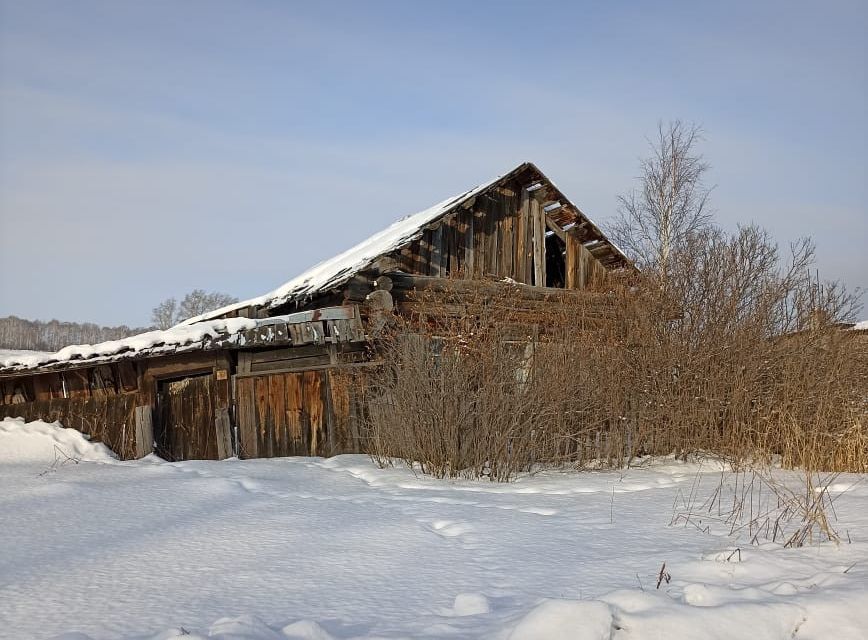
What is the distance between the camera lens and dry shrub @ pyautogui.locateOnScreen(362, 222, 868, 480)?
839cm

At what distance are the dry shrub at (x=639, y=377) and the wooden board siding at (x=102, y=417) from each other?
15.0 feet

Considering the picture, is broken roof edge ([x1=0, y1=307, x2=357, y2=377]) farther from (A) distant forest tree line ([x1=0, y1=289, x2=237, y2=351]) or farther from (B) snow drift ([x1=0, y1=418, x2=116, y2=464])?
(A) distant forest tree line ([x1=0, y1=289, x2=237, y2=351])

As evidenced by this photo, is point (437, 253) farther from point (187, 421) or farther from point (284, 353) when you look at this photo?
point (187, 421)

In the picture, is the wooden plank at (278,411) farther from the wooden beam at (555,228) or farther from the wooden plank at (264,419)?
the wooden beam at (555,228)

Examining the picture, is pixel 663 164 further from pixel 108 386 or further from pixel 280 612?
pixel 280 612

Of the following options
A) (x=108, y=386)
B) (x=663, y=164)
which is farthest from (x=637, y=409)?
(x=663, y=164)

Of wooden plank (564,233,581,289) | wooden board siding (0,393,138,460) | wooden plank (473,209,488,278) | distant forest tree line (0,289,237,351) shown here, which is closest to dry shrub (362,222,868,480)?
wooden plank (473,209,488,278)

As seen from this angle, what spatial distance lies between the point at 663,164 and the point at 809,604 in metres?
20.0

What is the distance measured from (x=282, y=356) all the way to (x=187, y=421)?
203cm

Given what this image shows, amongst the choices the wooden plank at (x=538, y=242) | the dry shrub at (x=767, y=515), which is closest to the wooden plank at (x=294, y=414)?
the wooden plank at (x=538, y=242)

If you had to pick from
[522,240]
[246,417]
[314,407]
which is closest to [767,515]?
[314,407]

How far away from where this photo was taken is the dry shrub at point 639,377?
330 inches

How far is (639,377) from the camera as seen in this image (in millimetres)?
9820

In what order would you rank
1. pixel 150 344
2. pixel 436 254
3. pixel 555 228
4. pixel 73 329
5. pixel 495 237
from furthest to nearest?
pixel 73 329, pixel 555 228, pixel 495 237, pixel 436 254, pixel 150 344
